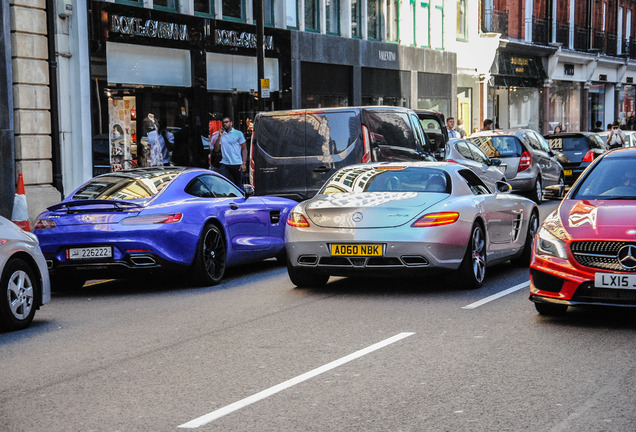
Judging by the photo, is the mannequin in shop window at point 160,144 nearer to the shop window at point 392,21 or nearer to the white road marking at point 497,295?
the white road marking at point 497,295

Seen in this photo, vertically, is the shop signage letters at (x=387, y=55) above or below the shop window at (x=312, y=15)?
below

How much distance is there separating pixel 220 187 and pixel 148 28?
37.5 ft

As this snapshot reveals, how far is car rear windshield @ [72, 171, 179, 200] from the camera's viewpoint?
1178 cm

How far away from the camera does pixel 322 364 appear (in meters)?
7.14

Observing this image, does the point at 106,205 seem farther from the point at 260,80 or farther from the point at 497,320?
the point at 260,80

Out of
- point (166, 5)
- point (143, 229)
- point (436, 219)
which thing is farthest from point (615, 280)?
point (166, 5)

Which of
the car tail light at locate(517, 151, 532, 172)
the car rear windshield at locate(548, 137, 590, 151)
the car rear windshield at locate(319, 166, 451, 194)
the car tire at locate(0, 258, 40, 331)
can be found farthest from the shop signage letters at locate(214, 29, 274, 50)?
the car tire at locate(0, 258, 40, 331)

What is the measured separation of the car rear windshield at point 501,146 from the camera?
23969mm

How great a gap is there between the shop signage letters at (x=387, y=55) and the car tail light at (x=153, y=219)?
24.1m

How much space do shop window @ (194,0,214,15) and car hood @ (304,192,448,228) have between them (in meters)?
15.6

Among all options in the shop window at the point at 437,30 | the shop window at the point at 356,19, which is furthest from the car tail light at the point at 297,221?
the shop window at the point at 437,30

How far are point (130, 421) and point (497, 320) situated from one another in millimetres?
4062

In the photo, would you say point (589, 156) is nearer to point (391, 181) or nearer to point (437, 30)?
point (437, 30)

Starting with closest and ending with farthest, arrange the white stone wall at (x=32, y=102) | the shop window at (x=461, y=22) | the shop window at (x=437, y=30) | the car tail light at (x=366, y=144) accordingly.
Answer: the car tail light at (x=366, y=144)
the white stone wall at (x=32, y=102)
the shop window at (x=437, y=30)
the shop window at (x=461, y=22)
